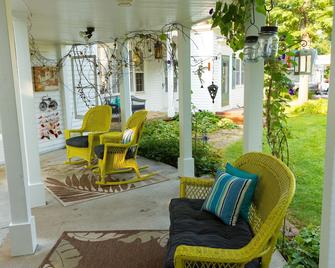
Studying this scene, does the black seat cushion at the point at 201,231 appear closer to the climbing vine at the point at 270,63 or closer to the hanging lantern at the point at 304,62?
the climbing vine at the point at 270,63

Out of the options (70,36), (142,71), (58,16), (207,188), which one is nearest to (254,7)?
(207,188)

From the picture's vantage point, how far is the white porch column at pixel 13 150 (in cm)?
239

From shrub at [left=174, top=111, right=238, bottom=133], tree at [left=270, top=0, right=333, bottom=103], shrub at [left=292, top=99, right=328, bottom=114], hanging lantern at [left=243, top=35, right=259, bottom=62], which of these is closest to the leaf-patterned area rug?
hanging lantern at [left=243, top=35, right=259, bottom=62]

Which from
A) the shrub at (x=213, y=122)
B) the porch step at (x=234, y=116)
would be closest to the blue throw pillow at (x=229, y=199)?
the shrub at (x=213, y=122)

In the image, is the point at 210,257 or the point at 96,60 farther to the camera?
the point at 96,60

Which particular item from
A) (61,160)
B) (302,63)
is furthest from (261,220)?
(61,160)

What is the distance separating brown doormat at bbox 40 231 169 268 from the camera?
2.50 meters

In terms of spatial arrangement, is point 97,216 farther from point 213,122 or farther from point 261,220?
point 213,122

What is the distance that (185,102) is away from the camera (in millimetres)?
4375

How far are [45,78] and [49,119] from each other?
0.83 m

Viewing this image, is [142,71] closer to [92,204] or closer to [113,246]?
[92,204]

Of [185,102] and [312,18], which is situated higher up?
[312,18]

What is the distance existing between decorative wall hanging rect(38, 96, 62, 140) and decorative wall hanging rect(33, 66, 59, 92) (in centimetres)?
24

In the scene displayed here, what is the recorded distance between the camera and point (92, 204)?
3766 mm
